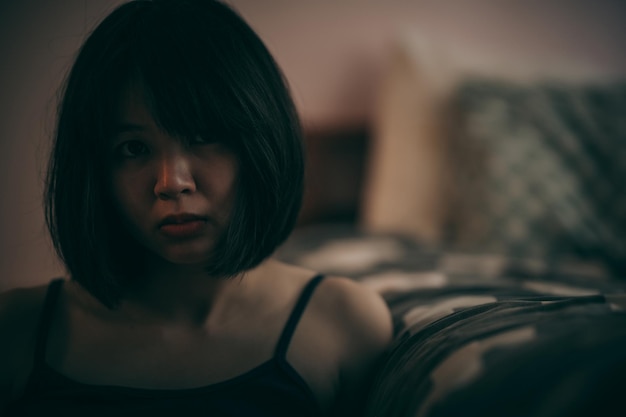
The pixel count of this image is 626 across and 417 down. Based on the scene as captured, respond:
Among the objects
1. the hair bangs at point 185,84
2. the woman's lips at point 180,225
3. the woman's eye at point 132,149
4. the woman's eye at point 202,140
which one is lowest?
the woman's lips at point 180,225

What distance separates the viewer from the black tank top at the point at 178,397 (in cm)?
54

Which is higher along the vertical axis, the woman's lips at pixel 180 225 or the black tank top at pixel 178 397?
the woman's lips at pixel 180 225

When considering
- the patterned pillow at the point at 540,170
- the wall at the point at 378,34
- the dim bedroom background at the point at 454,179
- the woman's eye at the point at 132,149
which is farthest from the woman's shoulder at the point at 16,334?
the patterned pillow at the point at 540,170

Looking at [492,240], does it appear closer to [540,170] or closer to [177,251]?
[540,170]

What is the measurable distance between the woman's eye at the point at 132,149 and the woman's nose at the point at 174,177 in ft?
0.10

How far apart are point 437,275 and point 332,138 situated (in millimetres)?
888

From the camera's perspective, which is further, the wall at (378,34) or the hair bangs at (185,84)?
the wall at (378,34)

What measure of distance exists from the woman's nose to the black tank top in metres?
0.21

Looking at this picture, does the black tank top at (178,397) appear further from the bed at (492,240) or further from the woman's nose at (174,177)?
the woman's nose at (174,177)

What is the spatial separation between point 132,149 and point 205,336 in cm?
24

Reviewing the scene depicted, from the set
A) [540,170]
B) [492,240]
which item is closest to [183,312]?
[492,240]

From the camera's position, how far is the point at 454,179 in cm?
132

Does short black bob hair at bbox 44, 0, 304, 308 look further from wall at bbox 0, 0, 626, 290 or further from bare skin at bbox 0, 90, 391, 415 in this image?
wall at bbox 0, 0, 626, 290

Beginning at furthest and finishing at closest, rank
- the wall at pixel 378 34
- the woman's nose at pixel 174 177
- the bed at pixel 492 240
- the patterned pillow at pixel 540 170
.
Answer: the wall at pixel 378 34
the patterned pillow at pixel 540 170
the woman's nose at pixel 174 177
the bed at pixel 492 240
